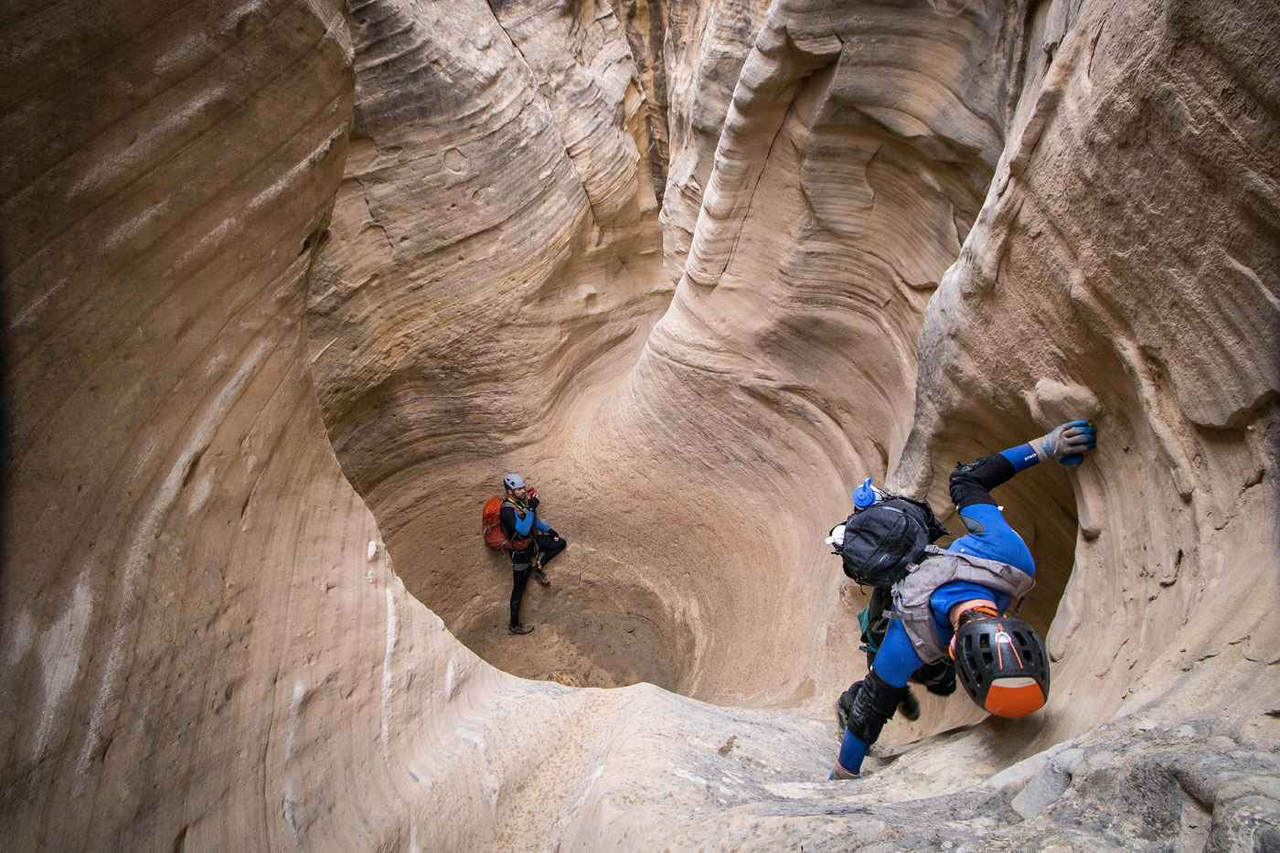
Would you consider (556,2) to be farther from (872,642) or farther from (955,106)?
(872,642)

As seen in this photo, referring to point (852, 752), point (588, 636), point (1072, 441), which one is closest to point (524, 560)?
point (588, 636)

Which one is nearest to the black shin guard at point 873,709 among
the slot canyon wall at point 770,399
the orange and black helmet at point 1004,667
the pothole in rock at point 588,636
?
the slot canyon wall at point 770,399

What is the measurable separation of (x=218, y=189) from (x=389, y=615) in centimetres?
179

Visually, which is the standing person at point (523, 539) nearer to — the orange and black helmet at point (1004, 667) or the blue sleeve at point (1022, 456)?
the blue sleeve at point (1022, 456)

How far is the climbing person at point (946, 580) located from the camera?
6.86 ft

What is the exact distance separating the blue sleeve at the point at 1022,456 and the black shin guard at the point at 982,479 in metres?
0.01

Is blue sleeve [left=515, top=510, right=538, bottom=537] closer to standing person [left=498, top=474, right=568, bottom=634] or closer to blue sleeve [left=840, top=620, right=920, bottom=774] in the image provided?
standing person [left=498, top=474, right=568, bottom=634]

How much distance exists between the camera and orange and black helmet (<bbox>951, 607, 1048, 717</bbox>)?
1.96 meters

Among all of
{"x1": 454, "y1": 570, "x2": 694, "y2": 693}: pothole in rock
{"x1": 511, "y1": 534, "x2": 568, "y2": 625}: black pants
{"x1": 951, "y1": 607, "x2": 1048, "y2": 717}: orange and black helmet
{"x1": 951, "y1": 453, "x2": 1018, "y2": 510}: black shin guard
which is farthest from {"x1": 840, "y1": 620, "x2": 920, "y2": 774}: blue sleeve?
{"x1": 511, "y1": 534, "x2": 568, "y2": 625}: black pants

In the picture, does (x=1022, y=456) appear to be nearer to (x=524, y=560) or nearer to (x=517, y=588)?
(x=524, y=560)

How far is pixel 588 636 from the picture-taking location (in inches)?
245

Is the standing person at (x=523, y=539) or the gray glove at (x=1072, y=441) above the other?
the gray glove at (x=1072, y=441)

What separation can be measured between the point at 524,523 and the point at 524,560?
0.43 m

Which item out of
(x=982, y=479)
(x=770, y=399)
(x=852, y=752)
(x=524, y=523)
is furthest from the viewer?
(x=524, y=523)
